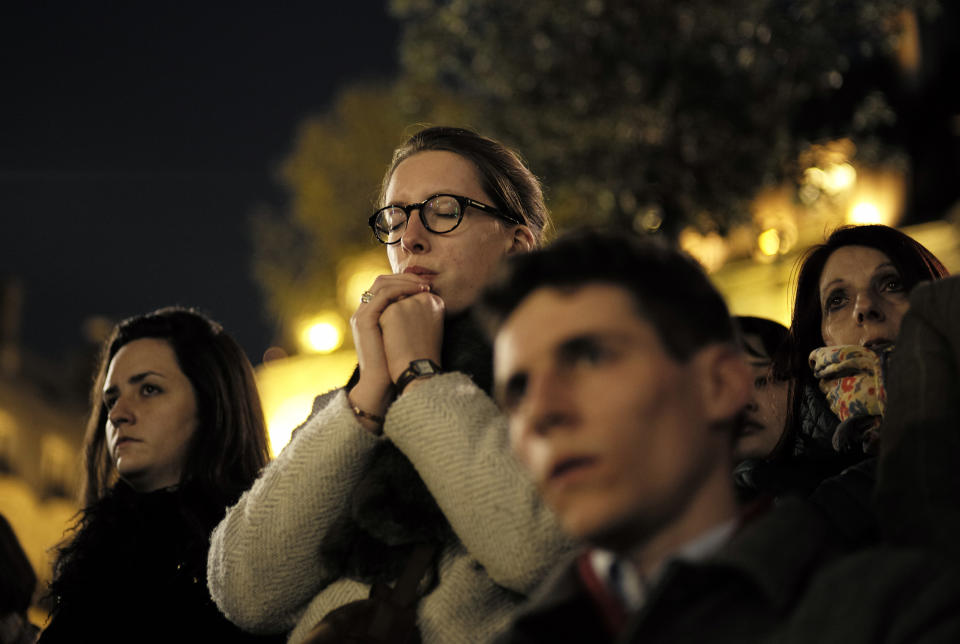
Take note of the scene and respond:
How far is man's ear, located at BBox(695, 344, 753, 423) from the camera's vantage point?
1650 mm

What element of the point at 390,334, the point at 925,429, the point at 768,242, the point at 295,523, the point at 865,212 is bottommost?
the point at 925,429

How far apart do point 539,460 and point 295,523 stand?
3.20 feet

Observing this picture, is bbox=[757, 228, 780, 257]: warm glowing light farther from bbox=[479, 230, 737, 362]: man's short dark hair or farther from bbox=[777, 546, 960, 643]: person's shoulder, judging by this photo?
bbox=[777, 546, 960, 643]: person's shoulder

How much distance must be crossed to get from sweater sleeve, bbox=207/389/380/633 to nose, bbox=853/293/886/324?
4.48 ft

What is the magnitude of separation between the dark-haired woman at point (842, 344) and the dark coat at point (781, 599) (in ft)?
3.15

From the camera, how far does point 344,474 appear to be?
2377 millimetres

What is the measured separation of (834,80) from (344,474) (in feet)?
35.4

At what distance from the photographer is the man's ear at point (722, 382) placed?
165cm

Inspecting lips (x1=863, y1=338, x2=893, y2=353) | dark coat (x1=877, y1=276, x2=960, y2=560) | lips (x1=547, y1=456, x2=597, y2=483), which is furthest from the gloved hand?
lips (x1=547, y1=456, x2=597, y2=483)

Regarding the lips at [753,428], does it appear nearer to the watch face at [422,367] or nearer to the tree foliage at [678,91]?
the watch face at [422,367]

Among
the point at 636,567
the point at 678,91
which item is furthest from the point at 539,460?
the point at 678,91

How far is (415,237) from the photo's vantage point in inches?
105

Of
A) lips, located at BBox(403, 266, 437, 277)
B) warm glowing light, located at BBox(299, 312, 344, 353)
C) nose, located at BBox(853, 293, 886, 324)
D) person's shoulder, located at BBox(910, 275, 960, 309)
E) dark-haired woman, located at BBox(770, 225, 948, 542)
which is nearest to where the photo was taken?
person's shoulder, located at BBox(910, 275, 960, 309)

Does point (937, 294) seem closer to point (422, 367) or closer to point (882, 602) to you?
point (882, 602)
